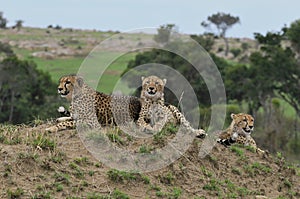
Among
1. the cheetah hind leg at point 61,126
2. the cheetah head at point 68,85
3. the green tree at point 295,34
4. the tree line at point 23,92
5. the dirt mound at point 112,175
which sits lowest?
the tree line at point 23,92

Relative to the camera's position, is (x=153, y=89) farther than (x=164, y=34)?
No

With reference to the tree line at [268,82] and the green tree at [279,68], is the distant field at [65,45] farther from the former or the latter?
the green tree at [279,68]

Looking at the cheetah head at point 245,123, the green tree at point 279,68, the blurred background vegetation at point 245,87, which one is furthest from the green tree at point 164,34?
the cheetah head at point 245,123

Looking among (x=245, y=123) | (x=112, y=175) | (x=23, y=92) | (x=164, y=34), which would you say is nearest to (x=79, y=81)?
(x=112, y=175)

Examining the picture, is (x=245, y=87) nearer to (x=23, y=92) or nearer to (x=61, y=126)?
(x=23, y=92)

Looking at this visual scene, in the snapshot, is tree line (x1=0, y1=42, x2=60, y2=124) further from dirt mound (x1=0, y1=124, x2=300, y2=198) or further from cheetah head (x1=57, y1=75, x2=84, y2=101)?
dirt mound (x1=0, y1=124, x2=300, y2=198)

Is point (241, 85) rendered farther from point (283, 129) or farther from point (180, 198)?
point (180, 198)

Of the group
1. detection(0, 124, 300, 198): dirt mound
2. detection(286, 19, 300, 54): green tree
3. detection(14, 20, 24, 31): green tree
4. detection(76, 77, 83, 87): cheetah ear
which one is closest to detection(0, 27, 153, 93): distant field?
detection(14, 20, 24, 31): green tree

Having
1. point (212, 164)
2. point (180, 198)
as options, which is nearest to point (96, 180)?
point (180, 198)

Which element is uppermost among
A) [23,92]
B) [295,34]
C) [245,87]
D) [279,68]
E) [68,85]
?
[295,34]

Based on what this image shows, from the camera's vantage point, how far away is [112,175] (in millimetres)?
7930

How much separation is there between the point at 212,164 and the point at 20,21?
61920mm

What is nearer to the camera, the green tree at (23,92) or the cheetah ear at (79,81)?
the cheetah ear at (79,81)

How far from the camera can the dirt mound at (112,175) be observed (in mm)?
7516
